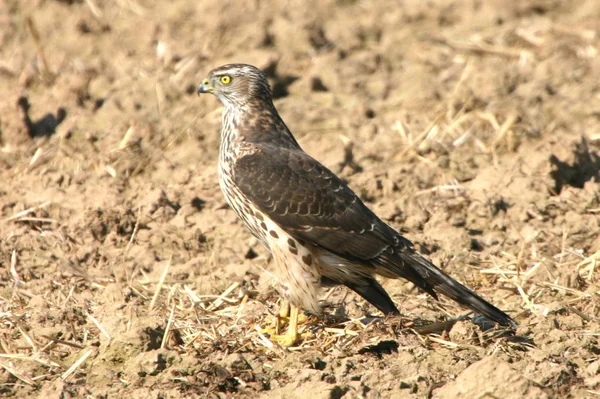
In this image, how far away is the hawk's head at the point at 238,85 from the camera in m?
7.30

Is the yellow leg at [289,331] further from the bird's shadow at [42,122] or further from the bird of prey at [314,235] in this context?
the bird's shadow at [42,122]

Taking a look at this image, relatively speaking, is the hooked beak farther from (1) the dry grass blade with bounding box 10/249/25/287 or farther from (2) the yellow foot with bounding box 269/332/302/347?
(2) the yellow foot with bounding box 269/332/302/347

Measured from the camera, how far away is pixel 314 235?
6508 mm

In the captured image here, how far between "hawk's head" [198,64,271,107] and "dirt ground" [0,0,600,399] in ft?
4.01

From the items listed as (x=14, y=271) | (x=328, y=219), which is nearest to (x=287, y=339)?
(x=328, y=219)

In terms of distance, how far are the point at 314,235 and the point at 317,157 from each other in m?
2.68

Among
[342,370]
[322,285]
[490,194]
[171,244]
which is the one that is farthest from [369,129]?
[342,370]

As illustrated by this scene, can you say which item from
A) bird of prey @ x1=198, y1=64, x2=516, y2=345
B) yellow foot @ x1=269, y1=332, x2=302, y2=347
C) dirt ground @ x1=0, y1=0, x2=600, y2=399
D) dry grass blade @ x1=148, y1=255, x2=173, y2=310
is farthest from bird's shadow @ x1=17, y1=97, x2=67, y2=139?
yellow foot @ x1=269, y1=332, x2=302, y2=347

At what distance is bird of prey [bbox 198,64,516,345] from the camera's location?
6.45 m

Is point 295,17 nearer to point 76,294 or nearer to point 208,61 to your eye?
point 208,61

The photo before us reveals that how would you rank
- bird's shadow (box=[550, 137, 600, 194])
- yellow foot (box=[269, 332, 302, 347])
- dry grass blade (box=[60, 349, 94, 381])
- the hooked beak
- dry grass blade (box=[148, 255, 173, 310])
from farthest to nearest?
bird's shadow (box=[550, 137, 600, 194]) → the hooked beak → dry grass blade (box=[148, 255, 173, 310]) → yellow foot (box=[269, 332, 302, 347]) → dry grass blade (box=[60, 349, 94, 381])

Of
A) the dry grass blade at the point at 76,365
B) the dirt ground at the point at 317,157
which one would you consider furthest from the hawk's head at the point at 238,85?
the dry grass blade at the point at 76,365

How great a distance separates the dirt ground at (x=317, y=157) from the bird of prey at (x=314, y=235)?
0.23m

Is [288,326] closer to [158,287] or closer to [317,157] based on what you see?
[158,287]
